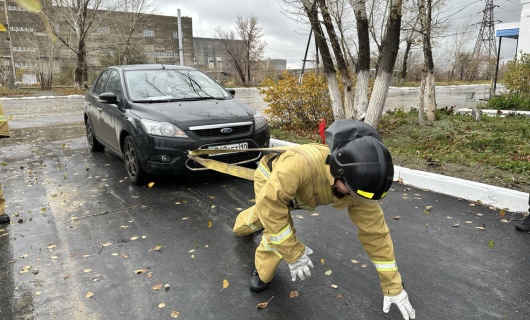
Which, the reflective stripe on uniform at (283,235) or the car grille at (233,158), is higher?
the reflective stripe on uniform at (283,235)

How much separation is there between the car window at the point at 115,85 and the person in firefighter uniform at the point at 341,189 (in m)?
4.29

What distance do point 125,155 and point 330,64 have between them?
494cm

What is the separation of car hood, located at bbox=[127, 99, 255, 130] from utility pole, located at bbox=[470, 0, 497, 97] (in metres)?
26.7

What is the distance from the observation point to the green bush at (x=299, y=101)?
29.8 ft

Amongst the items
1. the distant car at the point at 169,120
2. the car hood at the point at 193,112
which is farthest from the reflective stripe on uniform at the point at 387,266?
the car hood at the point at 193,112

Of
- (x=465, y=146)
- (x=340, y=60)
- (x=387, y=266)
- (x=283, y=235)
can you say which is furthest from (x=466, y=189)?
(x=340, y=60)

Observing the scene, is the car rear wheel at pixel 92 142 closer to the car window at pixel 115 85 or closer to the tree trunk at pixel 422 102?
the car window at pixel 115 85

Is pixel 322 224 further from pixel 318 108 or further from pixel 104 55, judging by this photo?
pixel 104 55

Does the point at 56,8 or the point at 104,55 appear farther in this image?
the point at 104,55

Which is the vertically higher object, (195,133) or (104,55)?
(104,55)

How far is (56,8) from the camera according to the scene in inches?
1158

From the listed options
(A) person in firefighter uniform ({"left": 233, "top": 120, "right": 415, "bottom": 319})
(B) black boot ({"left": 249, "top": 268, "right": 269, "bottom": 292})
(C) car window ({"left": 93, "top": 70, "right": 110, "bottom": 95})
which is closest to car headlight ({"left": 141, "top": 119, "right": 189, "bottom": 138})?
(C) car window ({"left": 93, "top": 70, "right": 110, "bottom": 95})

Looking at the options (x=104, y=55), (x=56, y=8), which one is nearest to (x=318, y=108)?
(x=56, y=8)

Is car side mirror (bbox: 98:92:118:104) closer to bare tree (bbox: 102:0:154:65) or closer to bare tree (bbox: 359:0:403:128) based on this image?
bare tree (bbox: 359:0:403:128)
